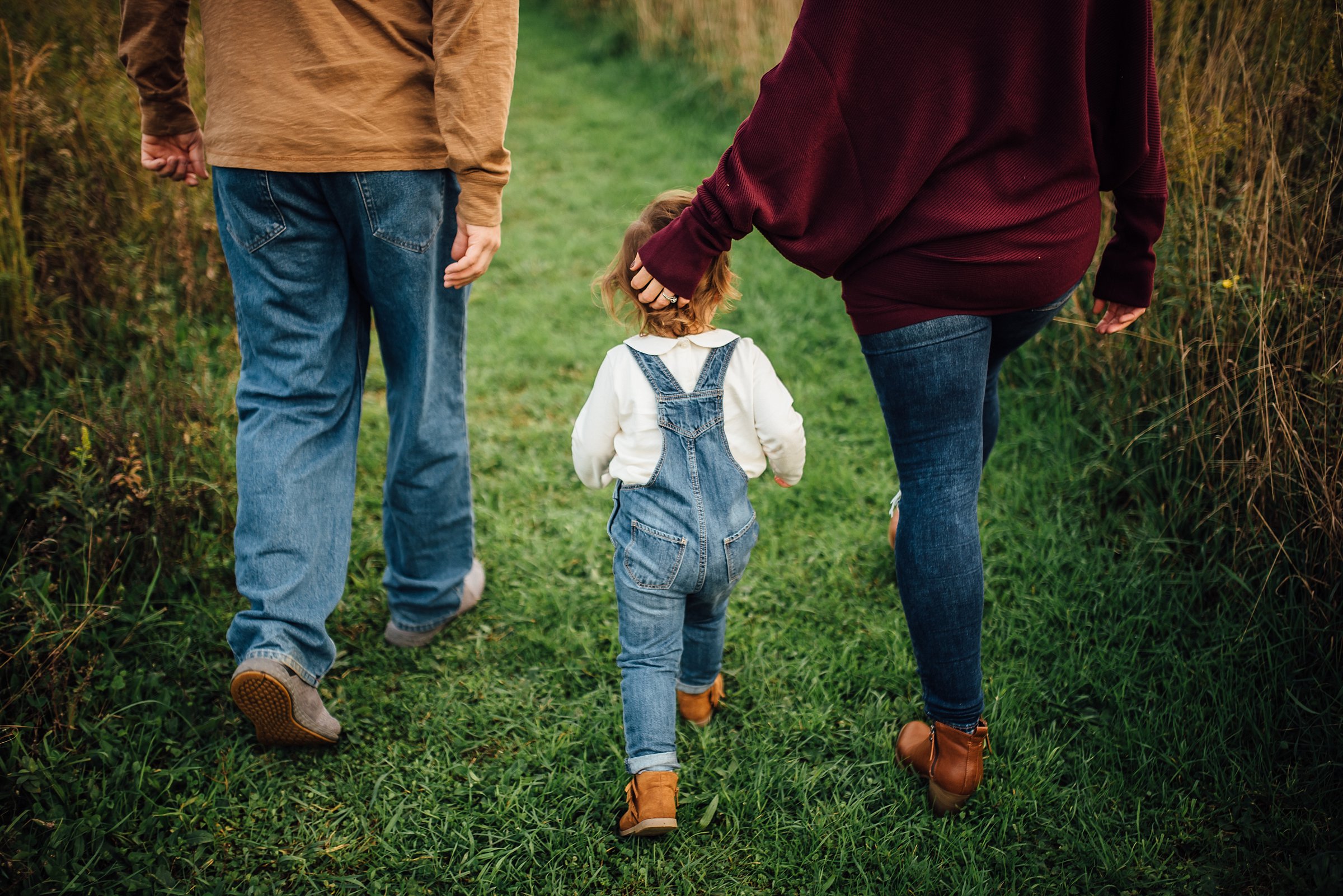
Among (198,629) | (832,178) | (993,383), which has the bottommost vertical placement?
(198,629)

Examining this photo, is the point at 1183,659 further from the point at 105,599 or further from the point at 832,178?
the point at 105,599

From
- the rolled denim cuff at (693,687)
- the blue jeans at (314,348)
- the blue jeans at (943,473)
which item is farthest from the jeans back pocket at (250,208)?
the rolled denim cuff at (693,687)

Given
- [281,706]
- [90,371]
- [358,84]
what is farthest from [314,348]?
[90,371]

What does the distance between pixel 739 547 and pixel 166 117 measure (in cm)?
187

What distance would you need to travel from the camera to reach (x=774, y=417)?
196 cm

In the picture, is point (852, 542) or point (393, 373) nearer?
point (393, 373)

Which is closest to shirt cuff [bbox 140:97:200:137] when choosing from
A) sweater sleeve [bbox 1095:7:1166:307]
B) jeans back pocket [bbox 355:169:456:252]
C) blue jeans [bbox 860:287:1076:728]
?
jeans back pocket [bbox 355:169:456:252]

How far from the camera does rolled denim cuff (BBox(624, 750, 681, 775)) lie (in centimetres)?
196

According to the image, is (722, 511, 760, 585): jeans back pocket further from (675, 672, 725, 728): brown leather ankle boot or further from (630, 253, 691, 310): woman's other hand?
(630, 253, 691, 310): woman's other hand

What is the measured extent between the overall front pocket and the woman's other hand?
0.49 meters

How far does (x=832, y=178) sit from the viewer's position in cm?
170

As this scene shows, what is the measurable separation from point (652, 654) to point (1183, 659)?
1515mm

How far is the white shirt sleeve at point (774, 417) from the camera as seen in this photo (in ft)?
6.40

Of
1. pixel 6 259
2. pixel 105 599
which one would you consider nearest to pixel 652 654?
pixel 105 599
